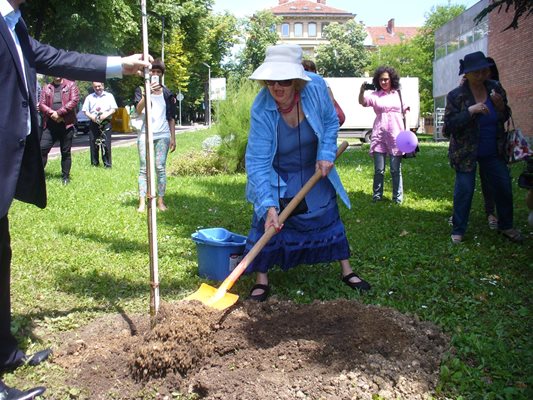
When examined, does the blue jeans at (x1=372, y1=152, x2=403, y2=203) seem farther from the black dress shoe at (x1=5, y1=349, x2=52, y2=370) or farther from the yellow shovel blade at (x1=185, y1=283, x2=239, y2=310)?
the black dress shoe at (x1=5, y1=349, x2=52, y2=370)

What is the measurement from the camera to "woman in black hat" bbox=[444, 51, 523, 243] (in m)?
5.62

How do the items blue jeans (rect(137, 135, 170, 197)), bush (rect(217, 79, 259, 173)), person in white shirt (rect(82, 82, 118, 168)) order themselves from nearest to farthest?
blue jeans (rect(137, 135, 170, 197)) < bush (rect(217, 79, 259, 173)) < person in white shirt (rect(82, 82, 118, 168))

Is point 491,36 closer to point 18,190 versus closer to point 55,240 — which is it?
point 55,240

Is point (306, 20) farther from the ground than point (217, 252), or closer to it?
farther from the ground

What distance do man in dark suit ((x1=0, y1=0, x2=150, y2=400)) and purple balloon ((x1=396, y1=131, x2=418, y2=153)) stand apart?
5.17 metres

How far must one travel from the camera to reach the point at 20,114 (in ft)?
9.52

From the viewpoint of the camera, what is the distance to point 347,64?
7225 centimetres

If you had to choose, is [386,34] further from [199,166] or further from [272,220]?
[272,220]

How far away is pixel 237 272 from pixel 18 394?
4.75 feet

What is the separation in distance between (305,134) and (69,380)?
232 centimetres

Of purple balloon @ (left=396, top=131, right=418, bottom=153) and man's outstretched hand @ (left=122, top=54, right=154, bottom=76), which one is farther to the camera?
purple balloon @ (left=396, top=131, right=418, bottom=153)

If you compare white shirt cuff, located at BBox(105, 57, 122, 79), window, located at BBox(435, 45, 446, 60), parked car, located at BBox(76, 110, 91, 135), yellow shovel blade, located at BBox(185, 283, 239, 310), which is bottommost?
yellow shovel blade, located at BBox(185, 283, 239, 310)

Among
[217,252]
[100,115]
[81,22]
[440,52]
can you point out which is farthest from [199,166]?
[440,52]

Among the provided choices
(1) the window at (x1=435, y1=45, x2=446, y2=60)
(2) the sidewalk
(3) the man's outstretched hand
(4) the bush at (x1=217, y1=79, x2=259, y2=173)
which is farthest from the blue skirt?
(1) the window at (x1=435, y1=45, x2=446, y2=60)
